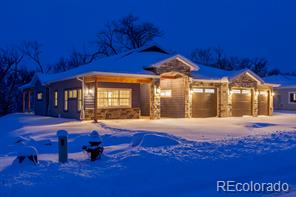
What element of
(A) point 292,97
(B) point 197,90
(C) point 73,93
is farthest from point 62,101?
(A) point 292,97

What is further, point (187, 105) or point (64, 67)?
point (64, 67)

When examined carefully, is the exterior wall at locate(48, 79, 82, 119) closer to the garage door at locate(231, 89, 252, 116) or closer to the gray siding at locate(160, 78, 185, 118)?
the gray siding at locate(160, 78, 185, 118)

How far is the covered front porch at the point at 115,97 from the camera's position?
810 inches

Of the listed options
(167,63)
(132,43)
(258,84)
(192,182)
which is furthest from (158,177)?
(132,43)

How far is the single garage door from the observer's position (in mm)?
24812

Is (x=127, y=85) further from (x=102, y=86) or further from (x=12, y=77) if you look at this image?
(x=12, y=77)

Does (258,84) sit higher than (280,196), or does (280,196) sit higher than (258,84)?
(258,84)

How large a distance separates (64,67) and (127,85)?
125 feet

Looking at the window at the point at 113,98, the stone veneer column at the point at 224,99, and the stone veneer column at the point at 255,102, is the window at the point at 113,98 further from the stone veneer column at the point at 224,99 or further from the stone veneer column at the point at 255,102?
the stone veneer column at the point at 255,102

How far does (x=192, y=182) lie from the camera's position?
6.88m

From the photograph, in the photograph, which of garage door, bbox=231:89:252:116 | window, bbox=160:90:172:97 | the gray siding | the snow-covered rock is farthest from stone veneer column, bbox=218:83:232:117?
the snow-covered rock

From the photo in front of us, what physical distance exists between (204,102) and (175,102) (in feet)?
7.38

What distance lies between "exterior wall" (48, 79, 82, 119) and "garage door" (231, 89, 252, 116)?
38.7 ft

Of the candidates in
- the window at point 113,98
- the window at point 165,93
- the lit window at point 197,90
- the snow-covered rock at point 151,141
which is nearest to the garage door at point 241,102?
the lit window at point 197,90
